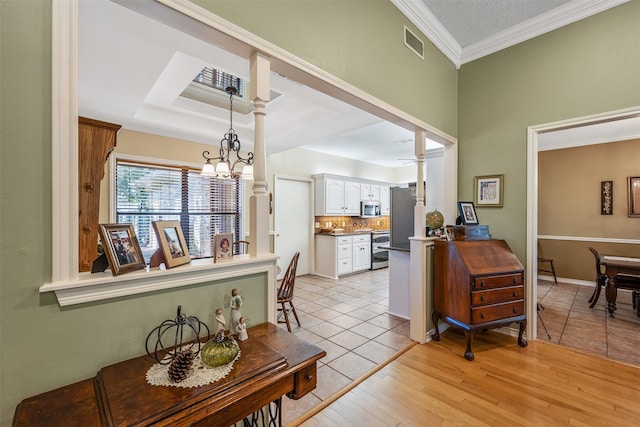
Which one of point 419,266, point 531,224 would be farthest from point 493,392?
point 531,224

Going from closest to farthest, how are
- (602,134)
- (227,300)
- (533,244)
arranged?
1. (227,300)
2. (533,244)
3. (602,134)

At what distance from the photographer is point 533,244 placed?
2.94 metres

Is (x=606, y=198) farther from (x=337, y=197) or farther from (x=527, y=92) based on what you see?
(x=337, y=197)

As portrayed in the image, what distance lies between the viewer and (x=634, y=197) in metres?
4.64

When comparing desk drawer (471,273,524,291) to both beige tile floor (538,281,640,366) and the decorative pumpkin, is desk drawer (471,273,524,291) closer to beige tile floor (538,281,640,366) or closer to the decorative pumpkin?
beige tile floor (538,281,640,366)

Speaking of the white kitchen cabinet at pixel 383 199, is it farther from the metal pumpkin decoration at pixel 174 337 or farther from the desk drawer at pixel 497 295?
the metal pumpkin decoration at pixel 174 337

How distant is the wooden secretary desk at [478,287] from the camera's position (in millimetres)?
2578

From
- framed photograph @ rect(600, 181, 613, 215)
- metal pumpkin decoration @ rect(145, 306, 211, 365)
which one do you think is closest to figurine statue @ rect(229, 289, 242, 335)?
metal pumpkin decoration @ rect(145, 306, 211, 365)

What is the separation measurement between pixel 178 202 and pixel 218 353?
12.6ft

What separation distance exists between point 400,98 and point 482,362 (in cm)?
255

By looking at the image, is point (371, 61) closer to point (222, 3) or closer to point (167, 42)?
point (222, 3)

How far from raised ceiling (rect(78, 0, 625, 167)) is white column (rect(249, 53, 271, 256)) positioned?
91 cm

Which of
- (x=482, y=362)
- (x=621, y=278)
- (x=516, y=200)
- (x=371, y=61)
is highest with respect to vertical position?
(x=371, y=61)

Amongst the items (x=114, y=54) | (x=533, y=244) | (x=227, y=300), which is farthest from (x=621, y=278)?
(x=114, y=54)
